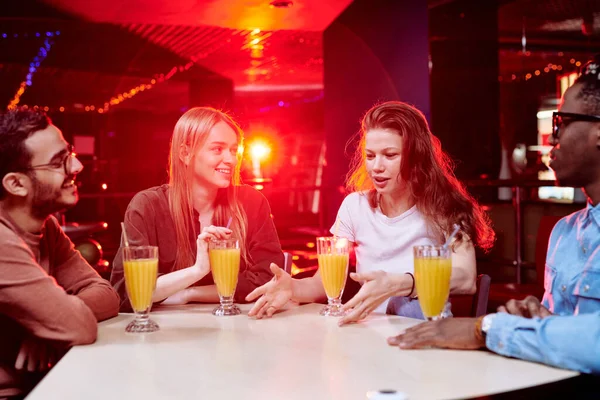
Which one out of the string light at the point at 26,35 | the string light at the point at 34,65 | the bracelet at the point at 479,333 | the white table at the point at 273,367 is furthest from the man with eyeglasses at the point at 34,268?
the string light at the point at 34,65

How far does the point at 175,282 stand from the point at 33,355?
583mm

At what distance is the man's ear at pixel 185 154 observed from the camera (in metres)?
2.72

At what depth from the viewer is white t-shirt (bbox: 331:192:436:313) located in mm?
2502

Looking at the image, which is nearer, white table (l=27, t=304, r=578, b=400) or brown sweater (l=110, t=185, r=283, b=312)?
white table (l=27, t=304, r=578, b=400)

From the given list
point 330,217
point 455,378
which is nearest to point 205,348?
point 455,378

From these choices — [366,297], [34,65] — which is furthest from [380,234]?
[34,65]

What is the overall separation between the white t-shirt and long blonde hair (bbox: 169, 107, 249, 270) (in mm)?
430

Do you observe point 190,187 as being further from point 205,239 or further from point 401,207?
point 401,207

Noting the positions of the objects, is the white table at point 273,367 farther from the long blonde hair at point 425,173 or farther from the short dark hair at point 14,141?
the long blonde hair at point 425,173

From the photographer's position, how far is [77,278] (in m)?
2.06

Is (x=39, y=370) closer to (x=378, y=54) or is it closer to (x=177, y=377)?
(x=177, y=377)

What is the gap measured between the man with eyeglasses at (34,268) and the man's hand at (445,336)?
32.6 inches

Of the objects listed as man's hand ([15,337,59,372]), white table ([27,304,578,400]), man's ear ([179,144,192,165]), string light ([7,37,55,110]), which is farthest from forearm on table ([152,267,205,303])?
string light ([7,37,55,110])

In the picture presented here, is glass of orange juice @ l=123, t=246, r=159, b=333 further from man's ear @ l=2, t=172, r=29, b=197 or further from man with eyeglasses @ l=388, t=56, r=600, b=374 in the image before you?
man with eyeglasses @ l=388, t=56, r=600, b=374
